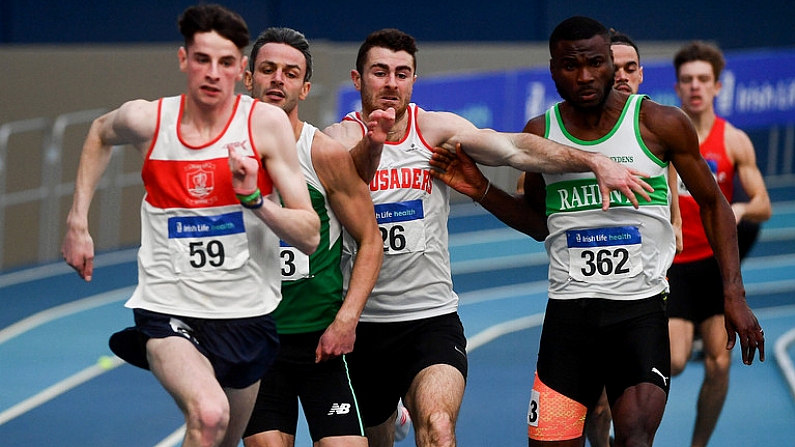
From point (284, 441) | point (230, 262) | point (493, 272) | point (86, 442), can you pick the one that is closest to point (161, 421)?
point (86, 442)

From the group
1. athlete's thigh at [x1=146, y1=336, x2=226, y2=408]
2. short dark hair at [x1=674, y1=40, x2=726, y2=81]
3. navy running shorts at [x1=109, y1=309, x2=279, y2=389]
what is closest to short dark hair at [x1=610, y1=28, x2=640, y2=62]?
short dark hair at [x1=674, y1=40, x2=726, y2=81]

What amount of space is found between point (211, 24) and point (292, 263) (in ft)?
4.15

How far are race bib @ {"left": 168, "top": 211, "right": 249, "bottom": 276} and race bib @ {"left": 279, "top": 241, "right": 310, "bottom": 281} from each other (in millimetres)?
767

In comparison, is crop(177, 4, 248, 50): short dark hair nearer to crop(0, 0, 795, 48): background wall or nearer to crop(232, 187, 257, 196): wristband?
crop(232, 187, 257, 196): wristband

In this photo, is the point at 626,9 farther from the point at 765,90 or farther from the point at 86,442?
the point at 86,442

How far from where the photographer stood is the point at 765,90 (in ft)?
A: 68.8

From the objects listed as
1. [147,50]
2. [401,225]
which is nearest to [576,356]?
[401,225]

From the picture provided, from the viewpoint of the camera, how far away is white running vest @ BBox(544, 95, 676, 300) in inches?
252

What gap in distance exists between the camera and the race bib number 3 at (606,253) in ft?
21.0

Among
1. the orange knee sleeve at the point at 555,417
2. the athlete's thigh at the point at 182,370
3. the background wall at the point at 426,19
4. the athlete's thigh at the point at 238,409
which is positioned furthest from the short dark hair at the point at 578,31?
the background wall at the point at 426,19

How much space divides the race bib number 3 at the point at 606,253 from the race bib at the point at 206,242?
5.09ft

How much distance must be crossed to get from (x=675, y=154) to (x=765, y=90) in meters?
15.2

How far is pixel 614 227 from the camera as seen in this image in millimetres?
6422

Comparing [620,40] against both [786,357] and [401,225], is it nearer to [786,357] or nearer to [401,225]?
[401,225]
